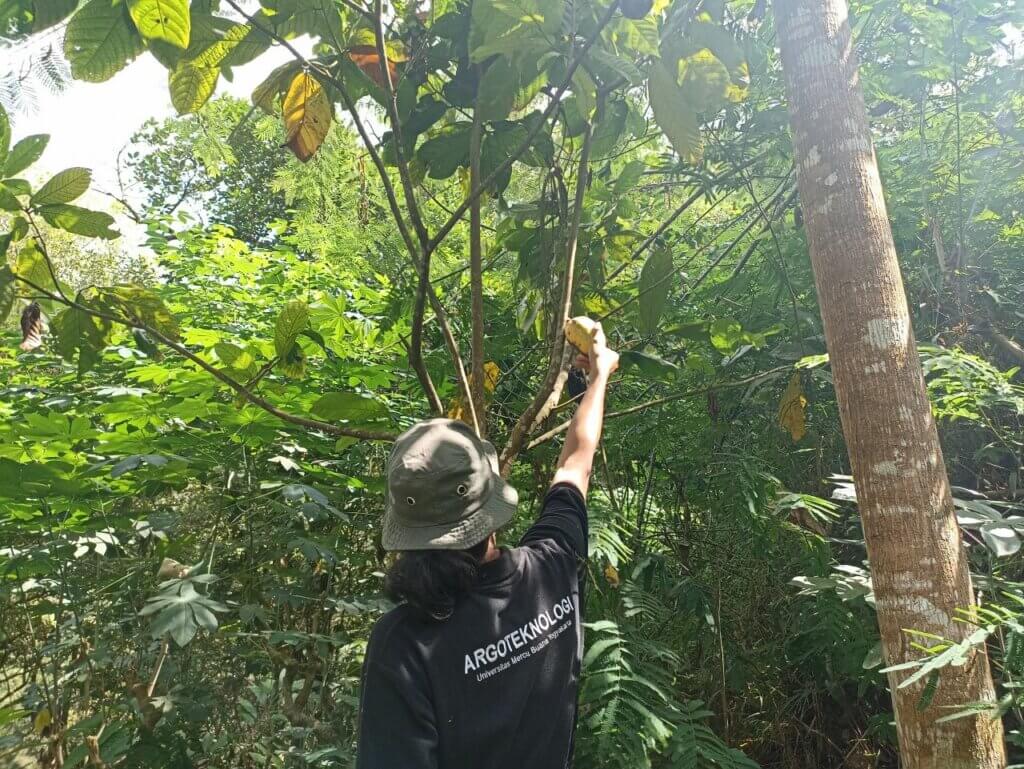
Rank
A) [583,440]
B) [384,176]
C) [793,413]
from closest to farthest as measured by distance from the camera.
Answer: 1. [384,176]
2. [583,440]
3. [793,413]

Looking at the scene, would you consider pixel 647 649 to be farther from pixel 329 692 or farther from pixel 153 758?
pixel 153 758

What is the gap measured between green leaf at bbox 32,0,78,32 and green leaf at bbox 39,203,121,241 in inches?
21.0

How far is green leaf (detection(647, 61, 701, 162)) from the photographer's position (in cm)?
158

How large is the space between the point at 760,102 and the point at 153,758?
118 inches

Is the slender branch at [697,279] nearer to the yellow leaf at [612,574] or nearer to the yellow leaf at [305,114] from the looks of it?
the yellow leaf at [612,574]

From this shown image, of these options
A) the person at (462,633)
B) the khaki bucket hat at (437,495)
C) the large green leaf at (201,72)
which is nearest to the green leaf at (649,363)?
the person at (462,633)

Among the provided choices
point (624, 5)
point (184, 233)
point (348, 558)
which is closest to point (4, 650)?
point (348, 558)

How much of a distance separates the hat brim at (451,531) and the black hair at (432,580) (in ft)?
0.06

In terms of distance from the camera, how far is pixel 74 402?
2.47 metres

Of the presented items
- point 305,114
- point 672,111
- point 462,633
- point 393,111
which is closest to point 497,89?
point 393,111

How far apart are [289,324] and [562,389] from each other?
0.70m

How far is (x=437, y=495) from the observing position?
129cm

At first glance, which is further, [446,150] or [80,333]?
[446,150]

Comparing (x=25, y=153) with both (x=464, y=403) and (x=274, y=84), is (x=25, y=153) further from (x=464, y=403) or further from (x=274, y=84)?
(x=464, y=403)
